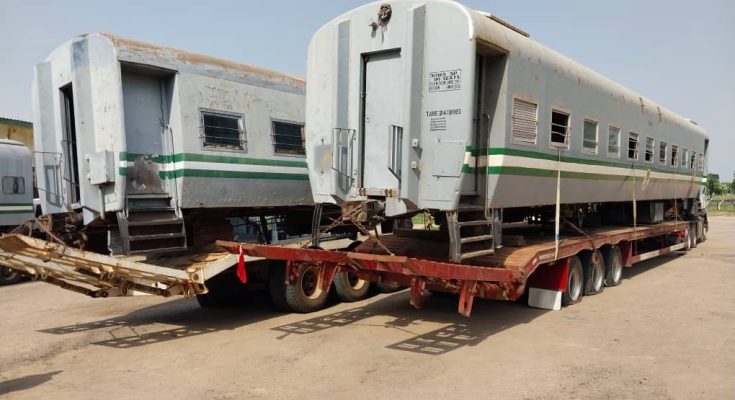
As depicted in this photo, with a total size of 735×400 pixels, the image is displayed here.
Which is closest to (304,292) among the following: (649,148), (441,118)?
(441,118)

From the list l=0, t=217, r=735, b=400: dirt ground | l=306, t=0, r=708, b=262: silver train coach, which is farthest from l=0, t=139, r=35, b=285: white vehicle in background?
l=306, t=0, r=708, b=262: silver train coach

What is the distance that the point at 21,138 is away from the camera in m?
19.2

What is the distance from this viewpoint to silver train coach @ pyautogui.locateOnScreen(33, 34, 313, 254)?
24.1 feet

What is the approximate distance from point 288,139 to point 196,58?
2087 mm

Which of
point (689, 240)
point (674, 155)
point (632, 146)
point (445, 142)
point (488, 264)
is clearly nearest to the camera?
point (445, 142)

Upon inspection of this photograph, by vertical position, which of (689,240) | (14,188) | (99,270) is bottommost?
(689,240)

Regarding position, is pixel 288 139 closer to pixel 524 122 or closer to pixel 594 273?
pixel 524 122

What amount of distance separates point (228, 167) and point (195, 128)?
78 centimetres

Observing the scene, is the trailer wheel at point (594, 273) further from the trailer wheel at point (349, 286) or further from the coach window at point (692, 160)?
the coach window at point (692, 160)

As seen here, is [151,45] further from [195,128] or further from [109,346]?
[109,346]

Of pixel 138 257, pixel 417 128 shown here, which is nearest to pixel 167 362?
pixel 138 257

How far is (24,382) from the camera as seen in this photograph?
5.90 m

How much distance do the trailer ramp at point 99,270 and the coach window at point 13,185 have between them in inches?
276

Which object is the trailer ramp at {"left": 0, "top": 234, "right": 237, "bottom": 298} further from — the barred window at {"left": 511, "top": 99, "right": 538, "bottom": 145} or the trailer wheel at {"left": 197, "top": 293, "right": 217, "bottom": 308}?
the barred window at {"left": 511, "top": 99, "right": 538, "bottom": 145}
